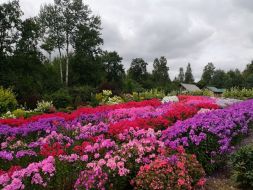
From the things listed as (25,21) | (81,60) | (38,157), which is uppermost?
(25,21)

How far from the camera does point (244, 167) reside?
22.8ft

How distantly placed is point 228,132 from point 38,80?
36511 mm

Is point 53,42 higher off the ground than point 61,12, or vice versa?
point 61,12

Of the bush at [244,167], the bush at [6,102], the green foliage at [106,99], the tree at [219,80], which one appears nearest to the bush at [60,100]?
the green foliage at [106,99]

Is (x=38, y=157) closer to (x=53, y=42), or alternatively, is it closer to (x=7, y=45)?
(x=7, y=45)

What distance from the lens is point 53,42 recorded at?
150ft

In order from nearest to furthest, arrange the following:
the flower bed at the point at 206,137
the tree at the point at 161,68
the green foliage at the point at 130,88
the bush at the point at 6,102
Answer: the flower bed at the point at 206,137 < the bush at the point at 6,102 < the green foliage at the point at 130,88 < the tree at the point at 161,68

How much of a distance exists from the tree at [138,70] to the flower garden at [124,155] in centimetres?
7005

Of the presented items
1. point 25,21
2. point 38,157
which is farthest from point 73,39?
point 38,157

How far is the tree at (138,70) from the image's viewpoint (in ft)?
268

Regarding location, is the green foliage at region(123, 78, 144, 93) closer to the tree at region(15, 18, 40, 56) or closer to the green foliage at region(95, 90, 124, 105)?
the tree at region(15, 18, 40, 56)

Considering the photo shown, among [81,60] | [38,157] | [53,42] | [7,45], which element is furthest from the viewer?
[81,60]

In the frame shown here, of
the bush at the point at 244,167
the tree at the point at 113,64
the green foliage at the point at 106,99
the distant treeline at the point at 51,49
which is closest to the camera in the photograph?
the bush at the point at 244,167

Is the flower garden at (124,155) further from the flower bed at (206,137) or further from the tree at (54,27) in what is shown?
the tree at (54,27)
